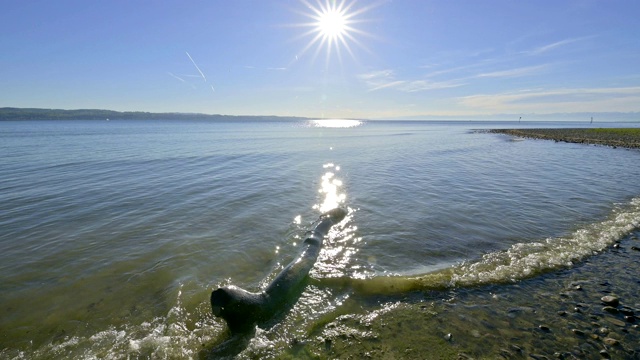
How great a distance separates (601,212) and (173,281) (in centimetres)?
1888

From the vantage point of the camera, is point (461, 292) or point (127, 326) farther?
point (461, 292)

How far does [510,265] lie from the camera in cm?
889

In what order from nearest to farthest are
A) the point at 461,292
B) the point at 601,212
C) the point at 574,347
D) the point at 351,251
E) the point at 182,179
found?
the point at 574,347, the point at 461,292, the point at 351,251, the point at 601,212, the point at 182,179

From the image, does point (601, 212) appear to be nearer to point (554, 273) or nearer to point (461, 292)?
point (554, 273)

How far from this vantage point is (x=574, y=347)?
18.4ft

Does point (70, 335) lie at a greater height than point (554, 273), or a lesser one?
lesser

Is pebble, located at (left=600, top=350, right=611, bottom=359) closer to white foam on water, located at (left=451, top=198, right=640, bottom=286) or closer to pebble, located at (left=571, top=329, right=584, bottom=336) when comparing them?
pebble, located at (left=571, top=329, right=584, bottom=336)

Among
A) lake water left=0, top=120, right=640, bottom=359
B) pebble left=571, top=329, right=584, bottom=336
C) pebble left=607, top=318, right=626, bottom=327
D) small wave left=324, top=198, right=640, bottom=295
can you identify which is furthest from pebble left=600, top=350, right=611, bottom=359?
small wave left=324, top=198, right=640, bottom=295

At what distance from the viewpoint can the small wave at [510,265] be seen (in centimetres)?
802

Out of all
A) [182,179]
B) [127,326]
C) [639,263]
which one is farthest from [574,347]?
[182,179]

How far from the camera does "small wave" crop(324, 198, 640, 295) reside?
26.3 feet

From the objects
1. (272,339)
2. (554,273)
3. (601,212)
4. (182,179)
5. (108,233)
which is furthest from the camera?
(182,179)

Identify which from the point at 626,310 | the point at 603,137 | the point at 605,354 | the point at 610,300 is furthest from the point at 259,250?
the point at 603,137

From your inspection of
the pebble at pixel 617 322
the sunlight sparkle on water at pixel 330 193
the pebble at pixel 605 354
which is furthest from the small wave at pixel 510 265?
the sunlight sparkle on water at pixel 330 193
